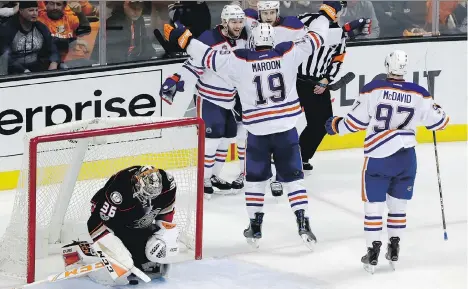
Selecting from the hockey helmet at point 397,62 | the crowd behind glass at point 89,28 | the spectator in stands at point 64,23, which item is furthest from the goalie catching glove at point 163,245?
the spectator in stands at point 64,23

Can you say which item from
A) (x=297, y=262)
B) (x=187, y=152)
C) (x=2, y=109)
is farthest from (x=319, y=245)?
(x=2, y=109)

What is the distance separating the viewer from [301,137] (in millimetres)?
7457

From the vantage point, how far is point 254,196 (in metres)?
6.01

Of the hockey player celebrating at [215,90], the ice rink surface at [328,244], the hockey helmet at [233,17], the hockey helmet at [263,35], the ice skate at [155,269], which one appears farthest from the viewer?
the hockey player celebrating at [215,90]

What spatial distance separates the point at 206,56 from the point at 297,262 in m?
1.11

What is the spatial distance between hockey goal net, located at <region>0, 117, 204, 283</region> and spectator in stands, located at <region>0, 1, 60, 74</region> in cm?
140

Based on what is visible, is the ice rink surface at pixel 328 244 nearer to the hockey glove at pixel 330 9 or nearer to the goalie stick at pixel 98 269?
the goalie stick at pixel 98 269

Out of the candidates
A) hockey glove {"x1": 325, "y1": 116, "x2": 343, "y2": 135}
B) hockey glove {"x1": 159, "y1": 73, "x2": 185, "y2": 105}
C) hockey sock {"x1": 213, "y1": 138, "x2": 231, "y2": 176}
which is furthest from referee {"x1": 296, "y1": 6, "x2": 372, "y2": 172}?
hockey glove {"x1": 325, "y1": 116, "x2": 343, "y2": 135}

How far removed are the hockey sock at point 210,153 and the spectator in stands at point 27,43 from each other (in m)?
1.04

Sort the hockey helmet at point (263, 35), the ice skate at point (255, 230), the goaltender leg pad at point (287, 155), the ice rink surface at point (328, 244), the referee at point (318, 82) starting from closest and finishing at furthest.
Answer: the ice rink surface at point (328, 244) → the hockey helmet at point (263, 35) → the goaltender leg pad at point (287, 155) → the ice skate at point (255, 230) → the referee at point (318, 82)

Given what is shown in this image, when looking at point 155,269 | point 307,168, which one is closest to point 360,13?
point 307,168

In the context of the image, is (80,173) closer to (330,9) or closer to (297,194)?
(297,194)

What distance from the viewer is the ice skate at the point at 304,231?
598 cm

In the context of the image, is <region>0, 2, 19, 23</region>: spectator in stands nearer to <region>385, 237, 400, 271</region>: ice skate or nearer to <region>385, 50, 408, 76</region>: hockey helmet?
<region>385, 50, 408, 76</region>: hockey helmet
